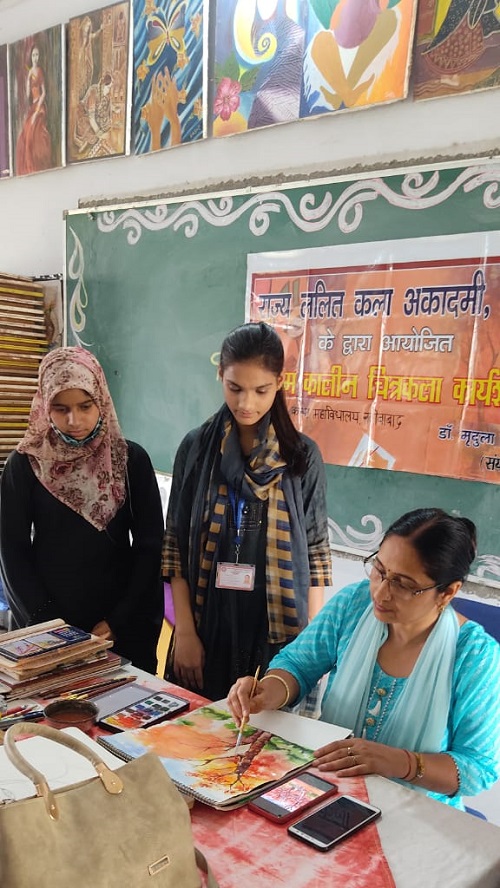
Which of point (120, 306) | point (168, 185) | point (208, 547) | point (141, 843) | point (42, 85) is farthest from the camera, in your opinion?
point (42, 85)

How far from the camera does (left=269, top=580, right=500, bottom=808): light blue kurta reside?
49.5 inches

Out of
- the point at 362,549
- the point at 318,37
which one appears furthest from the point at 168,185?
the point at 362,549

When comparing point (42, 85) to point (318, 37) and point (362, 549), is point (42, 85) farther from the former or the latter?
point (362, 549)

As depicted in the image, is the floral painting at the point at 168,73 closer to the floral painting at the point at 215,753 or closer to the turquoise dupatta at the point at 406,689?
the turquoise dupatta at the point at 406,689

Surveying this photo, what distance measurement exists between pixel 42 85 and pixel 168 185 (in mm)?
1075

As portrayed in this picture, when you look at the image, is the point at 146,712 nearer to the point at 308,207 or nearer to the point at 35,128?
the point at 308,207

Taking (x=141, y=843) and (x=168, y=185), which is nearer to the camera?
(x=141, y=843)

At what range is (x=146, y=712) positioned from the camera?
131cm

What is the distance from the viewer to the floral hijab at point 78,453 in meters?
1.87

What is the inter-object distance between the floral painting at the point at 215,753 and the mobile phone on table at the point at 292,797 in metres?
0.02

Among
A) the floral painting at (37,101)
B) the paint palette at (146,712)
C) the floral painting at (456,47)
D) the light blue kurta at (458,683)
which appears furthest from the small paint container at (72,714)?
the floral painting at (37,101)

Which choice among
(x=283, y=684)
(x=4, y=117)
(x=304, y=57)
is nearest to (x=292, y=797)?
(x=283, y=684)

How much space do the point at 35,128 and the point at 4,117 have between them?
0.96ft

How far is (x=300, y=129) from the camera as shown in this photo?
99.5 inches
